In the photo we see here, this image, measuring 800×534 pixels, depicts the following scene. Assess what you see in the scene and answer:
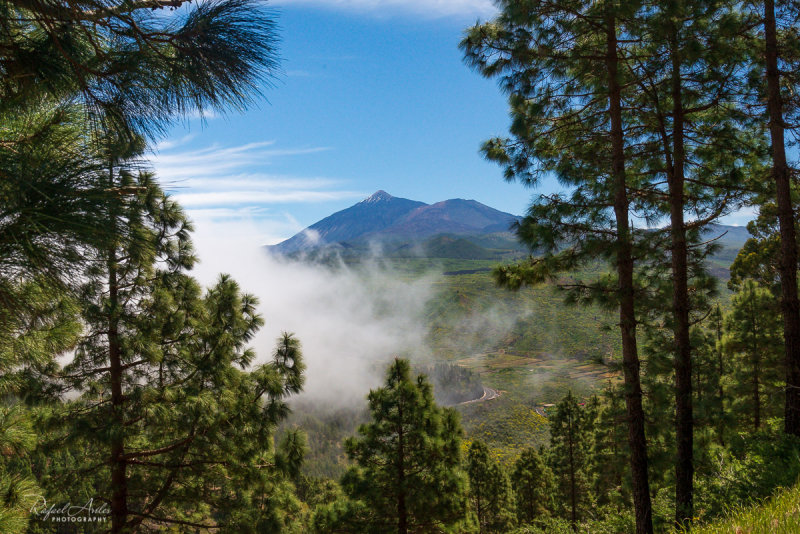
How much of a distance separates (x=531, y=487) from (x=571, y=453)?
164 inches

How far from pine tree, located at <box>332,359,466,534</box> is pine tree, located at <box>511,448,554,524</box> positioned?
17.4 m

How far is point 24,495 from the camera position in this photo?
3.66 meters

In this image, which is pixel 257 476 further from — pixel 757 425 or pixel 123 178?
pixel 757 425

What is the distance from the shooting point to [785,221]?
7980mm

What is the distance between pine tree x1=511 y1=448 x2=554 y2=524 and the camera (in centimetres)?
2466

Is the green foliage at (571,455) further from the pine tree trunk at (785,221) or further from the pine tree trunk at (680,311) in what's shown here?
the pine tree trunk at (680,311)

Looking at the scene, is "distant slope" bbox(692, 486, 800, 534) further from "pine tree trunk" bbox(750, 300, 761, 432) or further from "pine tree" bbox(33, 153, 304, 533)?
"pine tree trunk" bbox(750, 300, 761, 432)

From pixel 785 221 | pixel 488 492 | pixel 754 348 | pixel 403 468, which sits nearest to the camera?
pixel 785 221

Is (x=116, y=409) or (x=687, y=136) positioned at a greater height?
(x=687, y=136)

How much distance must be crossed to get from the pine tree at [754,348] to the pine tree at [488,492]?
13512 millimetres

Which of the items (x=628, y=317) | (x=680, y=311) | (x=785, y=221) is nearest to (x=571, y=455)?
(x=680, y=311)

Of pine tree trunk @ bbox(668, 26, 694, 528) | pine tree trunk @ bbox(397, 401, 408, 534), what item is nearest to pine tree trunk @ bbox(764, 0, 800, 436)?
pine tree trunk @ bbox(668, 26, 694, 528)

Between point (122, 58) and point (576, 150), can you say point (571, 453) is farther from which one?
point (122, 58)

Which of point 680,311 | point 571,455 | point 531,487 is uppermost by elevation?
point 680,311
